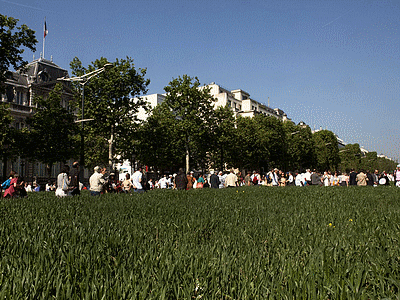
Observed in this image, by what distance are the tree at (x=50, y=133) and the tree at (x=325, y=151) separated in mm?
60997

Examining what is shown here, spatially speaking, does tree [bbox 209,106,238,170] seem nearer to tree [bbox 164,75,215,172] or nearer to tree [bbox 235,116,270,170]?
tree [bbox 164,75,215,172]

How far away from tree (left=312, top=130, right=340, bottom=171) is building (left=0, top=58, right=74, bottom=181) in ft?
190

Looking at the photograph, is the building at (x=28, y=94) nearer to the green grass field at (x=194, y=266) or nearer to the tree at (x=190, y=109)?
the tree at (x=190, y=109)

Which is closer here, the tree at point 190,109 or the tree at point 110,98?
the tree at point 110,98

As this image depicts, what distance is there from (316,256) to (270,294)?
4.12 feet

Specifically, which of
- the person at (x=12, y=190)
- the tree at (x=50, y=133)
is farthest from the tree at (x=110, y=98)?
the person at (x=12, y=190)

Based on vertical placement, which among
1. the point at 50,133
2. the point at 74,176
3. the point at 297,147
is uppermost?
the point at 297,147

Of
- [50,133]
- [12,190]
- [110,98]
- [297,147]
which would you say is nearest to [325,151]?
[297,147]

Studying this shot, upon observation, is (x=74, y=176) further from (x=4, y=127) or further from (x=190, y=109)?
(x=190, y=109)

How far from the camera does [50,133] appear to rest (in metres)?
38.1

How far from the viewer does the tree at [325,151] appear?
8821 cm

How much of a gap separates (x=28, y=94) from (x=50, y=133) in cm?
2302

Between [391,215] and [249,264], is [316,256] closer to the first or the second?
[249,264]

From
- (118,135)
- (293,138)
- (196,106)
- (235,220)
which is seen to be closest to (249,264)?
(235,220)
